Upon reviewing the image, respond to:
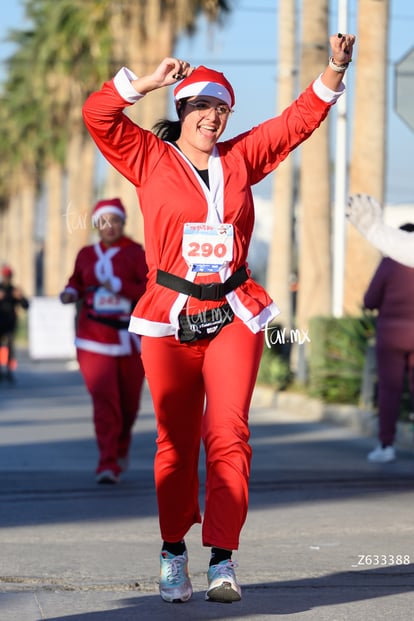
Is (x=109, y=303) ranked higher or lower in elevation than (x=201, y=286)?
lower

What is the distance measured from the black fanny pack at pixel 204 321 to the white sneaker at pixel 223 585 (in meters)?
0.87

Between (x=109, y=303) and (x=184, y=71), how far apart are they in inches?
180

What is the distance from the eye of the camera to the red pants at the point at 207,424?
5.75m

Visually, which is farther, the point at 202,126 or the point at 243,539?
the point at 243,539

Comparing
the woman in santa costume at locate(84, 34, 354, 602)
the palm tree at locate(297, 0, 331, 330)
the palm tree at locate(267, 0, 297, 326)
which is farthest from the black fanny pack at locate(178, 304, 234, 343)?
the palm tree at locate(267, 0, 297, 326)

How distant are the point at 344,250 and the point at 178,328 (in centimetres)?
Answer: 1569

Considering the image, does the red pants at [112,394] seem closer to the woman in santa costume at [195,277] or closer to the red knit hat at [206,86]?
the woman in santa costume at [195,277]

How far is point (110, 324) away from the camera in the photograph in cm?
1034

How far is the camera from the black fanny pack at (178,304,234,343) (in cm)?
A: 591

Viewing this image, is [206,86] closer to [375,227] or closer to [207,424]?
[375,227]

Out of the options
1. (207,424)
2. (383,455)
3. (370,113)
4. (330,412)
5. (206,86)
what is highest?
(206,86)

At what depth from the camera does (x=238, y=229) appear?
19.6 ft

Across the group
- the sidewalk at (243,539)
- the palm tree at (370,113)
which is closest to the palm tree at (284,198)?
the palm tree at (370,113)

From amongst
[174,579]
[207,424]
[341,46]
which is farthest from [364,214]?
[174,579]
